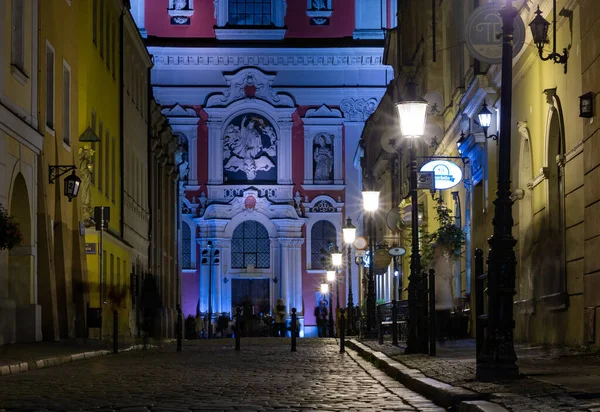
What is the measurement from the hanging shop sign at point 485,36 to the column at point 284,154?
187 ft

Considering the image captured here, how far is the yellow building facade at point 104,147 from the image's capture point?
35.1 meters

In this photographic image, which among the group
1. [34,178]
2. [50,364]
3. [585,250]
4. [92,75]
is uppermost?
[92,75]

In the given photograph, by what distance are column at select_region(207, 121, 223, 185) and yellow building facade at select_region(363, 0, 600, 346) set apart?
43.0m

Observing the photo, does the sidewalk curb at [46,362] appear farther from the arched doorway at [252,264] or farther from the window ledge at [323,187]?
the window ledge at [323,187]

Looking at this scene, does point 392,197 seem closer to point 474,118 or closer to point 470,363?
point 474,118

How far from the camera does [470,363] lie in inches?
618

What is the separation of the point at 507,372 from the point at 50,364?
941 cm

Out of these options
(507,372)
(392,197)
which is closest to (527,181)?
(507,372)

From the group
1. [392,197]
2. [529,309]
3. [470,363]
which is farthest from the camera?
[392,197]

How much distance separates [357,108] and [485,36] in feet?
188

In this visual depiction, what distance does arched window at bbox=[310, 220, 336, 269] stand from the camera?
78.5 metres

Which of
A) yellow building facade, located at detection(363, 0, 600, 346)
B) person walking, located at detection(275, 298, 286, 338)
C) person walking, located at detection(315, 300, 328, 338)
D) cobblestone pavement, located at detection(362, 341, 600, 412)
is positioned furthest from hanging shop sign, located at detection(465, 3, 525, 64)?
person walking, located at detection(315, 300, 328, 338)

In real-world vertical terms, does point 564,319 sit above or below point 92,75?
below

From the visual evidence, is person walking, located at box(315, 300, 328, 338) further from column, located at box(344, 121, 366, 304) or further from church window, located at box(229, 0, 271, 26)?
church window, located at box(229, 0, 271, 26)
